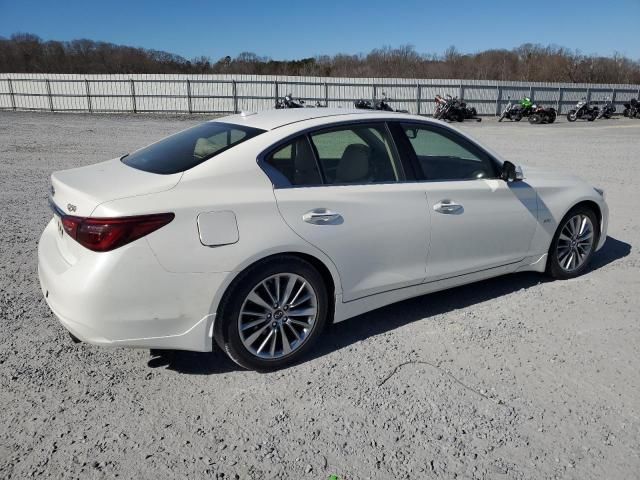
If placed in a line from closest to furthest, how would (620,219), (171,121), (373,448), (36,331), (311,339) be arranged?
(373,448)
(311,339)
(36,331)
(620,219)
(171,121)

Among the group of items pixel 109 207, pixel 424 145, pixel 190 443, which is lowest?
pixel 190 443

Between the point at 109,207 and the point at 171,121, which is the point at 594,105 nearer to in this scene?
the point at 171,121

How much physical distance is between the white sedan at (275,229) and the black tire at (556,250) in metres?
0.29

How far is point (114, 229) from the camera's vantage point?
269 centimetres

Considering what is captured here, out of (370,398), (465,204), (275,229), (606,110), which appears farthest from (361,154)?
(606,110)

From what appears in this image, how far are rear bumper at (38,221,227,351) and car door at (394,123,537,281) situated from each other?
1.71 m

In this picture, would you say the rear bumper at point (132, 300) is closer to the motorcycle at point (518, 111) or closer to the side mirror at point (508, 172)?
the side mirror at point (508, 172)

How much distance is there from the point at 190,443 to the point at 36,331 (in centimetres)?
177

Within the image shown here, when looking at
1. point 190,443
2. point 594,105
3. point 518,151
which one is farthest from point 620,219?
point 594,105

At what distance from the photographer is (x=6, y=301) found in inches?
162

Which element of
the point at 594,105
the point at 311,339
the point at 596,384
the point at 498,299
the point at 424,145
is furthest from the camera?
the point at 594,105

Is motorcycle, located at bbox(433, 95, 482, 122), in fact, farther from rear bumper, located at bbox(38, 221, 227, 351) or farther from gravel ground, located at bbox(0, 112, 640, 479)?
rear bumper, located at bbox(38, 221, 227, 351)

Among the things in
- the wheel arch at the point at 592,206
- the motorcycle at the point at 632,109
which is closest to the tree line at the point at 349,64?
the motorcycle at the point at 632,109

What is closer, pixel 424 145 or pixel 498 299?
pixel 424 145
